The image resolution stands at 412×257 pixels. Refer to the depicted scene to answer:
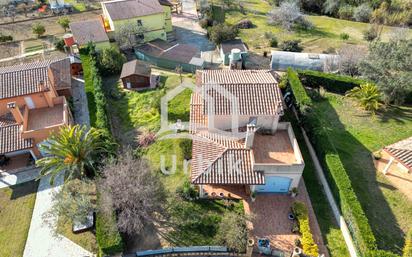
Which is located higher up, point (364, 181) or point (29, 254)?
point (364, 181)

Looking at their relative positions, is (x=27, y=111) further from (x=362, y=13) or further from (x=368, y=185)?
(x=362, y=13)

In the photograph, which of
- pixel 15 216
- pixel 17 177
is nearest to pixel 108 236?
pixel 15 216

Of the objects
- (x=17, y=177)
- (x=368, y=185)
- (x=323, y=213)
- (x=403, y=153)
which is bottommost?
(x=17, y=177)

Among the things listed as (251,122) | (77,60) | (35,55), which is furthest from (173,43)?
(251,122)

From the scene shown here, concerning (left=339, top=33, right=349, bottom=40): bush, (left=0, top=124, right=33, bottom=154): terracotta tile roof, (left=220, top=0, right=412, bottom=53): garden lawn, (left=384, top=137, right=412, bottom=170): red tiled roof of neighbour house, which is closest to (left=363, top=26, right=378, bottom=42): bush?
(left=220, top=0, right=412, bottom=53): garden lawn

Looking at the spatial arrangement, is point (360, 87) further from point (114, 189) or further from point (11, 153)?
point (11, 153)

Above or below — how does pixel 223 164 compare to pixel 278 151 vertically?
below

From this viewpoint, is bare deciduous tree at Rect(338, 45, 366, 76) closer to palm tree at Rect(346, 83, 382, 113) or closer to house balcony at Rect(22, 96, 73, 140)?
palm tree at Rect(346, 83, 382, 113)

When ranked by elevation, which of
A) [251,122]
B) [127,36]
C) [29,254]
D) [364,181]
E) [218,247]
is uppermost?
[127,36]
